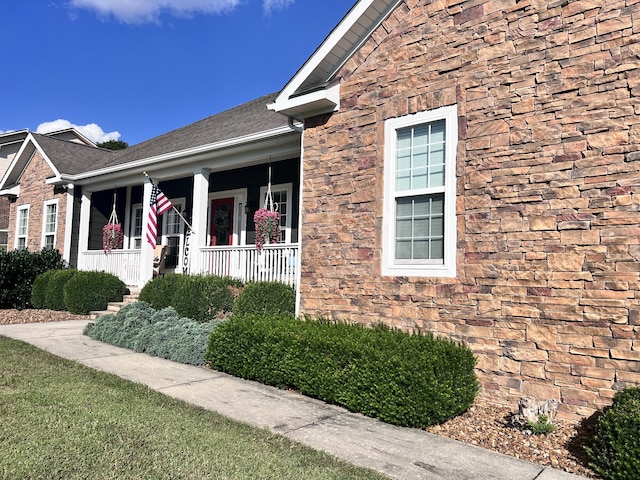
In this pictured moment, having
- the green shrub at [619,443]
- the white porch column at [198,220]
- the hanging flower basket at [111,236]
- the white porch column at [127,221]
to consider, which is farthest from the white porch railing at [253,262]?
the white porch column at [127,221]

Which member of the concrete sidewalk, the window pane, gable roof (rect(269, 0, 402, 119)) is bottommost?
the concrete sidewalk

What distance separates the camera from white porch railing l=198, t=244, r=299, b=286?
8.72 metres

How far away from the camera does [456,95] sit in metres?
5.55

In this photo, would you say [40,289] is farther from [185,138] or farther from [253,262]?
[253,262]

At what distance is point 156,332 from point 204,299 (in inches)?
41.8

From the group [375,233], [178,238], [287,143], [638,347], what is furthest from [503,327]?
[178,238]

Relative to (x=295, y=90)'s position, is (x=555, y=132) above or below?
below

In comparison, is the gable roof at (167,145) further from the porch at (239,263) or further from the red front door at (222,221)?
the porch at (239,263)

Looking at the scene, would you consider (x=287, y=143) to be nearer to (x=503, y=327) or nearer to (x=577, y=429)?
(x=503, y=327)

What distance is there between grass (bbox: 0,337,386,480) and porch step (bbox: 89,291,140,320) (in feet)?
19.3

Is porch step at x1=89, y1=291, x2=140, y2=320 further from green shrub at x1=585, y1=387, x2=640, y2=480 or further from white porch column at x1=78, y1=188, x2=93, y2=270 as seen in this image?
green shrub at x1=585, y1=387, x2=640, y2=480

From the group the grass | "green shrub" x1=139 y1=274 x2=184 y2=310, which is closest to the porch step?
"green shrub" x1=139 y1=274 x2=184 y2=310

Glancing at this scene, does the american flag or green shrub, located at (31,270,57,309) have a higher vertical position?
the american flag

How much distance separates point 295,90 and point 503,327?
4.41 metres
